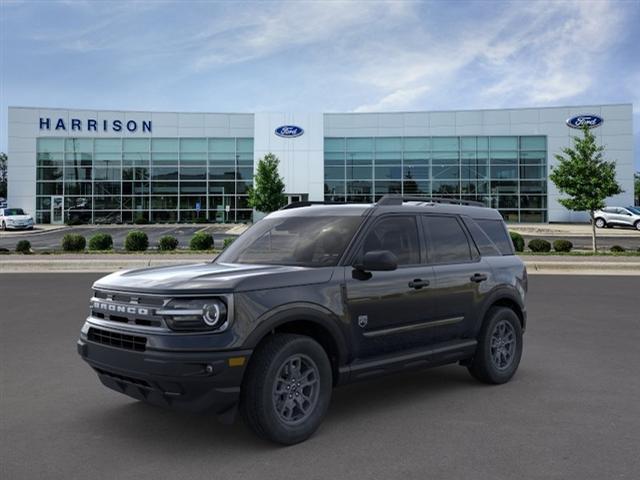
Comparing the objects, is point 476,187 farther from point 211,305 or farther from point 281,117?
point 211,305

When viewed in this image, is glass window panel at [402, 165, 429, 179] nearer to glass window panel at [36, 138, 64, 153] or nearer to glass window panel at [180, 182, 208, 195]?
glass window panel at [180, 182, 208, 195]

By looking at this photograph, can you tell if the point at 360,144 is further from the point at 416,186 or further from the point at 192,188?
the point at 192,188

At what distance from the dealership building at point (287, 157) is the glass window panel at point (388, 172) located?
12 cm

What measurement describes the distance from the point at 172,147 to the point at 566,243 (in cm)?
3626

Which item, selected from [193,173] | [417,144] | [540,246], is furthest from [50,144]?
[540,246]

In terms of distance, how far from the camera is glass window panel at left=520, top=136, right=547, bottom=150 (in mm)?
50688

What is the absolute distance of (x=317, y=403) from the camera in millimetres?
4594

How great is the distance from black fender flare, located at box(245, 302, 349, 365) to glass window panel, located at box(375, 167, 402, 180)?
46816 millimetres

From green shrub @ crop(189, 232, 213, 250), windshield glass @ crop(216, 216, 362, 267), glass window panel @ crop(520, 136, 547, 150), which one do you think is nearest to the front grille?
windshield glass @ crop(216, 216, 362, 267)

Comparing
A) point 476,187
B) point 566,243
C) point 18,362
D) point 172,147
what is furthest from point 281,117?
point 18,362

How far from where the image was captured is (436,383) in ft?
20.6

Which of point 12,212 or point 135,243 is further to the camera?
point 12,212

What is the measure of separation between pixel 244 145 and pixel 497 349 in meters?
47.1

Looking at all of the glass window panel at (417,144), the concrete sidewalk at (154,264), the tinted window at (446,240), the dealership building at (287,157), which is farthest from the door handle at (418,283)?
the glass window panel at (417,144)
